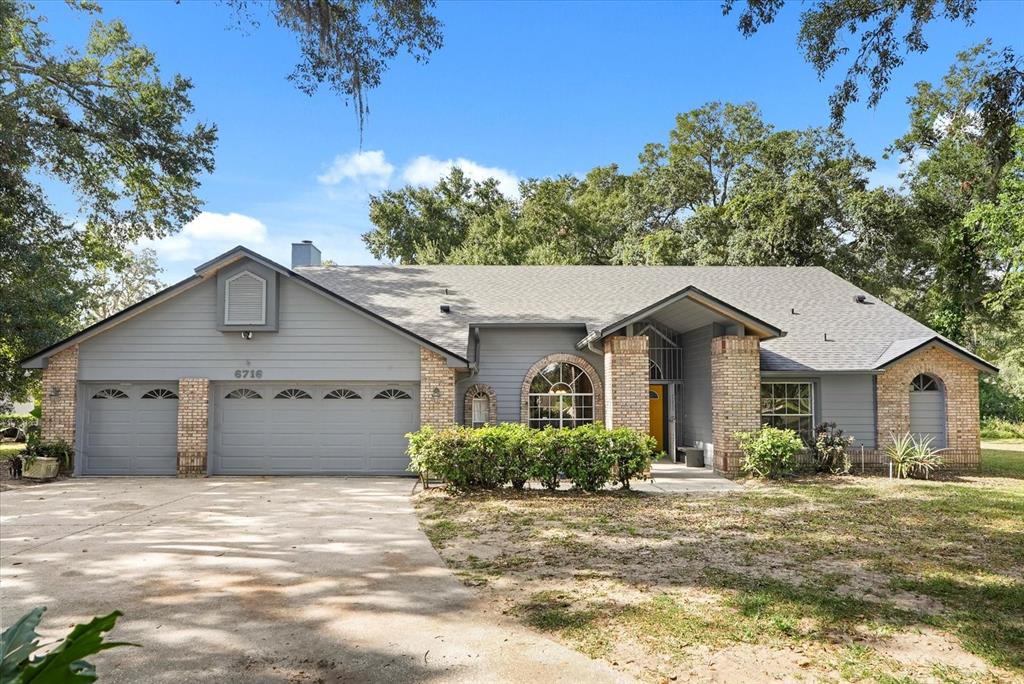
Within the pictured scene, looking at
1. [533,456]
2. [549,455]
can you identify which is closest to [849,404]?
[549,455]

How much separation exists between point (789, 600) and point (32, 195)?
20.5 m

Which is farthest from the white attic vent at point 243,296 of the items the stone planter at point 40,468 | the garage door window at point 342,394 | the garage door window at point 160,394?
the stone planter at point 40,468

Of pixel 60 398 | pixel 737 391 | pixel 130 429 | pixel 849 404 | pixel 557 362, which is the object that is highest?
pixel 557 362

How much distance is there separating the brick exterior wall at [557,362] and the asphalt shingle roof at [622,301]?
3.11 feet

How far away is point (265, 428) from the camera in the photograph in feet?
45.2

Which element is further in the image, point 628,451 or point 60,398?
point 60,398

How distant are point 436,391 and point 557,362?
3441 millimetres

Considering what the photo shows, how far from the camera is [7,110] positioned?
46.9 ft

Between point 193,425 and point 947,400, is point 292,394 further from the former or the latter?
point 947,400

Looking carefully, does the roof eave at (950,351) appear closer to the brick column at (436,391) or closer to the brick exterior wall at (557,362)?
the brick exterior wall at (557,362)

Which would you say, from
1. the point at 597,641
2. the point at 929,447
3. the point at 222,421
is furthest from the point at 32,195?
the point at 929,447

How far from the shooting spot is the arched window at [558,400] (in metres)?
15.3

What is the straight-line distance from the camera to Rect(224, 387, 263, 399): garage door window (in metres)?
13.9

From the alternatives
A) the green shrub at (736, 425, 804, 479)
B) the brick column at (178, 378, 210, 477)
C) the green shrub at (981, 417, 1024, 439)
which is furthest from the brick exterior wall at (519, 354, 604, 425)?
the green shrub at (981, 417, 1024, 439)
